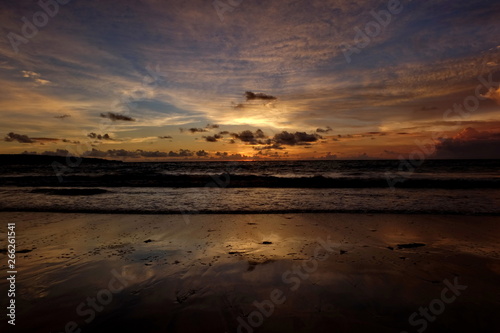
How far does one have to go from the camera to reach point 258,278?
5277 millimetres

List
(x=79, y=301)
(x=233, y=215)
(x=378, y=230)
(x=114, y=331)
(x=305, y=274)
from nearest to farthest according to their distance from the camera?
(x=114, y=331), (x=79, y=301), (x=305, y=274), (x=378, y=230), (x=233, y=215)

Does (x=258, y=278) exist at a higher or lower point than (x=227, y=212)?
higher

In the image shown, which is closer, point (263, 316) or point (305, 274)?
point (263, 316)

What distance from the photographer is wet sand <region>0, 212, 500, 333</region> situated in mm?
3871

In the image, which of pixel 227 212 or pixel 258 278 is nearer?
pixel 258 278

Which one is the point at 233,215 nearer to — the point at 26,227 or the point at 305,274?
the point at 305,274

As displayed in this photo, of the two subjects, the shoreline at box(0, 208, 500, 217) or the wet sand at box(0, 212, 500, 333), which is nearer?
the wet sand at box(0, 212, 500, 333)

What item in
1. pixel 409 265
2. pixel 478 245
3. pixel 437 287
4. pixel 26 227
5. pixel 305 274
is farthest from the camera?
pixel 26 227

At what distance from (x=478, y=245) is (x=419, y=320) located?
5.16 m

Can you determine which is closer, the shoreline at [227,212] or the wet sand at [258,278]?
the wet sand at [258,278]

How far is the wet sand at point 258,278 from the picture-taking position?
152 inches

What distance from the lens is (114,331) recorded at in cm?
367

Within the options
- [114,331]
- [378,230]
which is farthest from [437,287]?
[114,331]

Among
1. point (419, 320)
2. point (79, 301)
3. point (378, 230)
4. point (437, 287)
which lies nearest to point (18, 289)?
point (79, 301)
